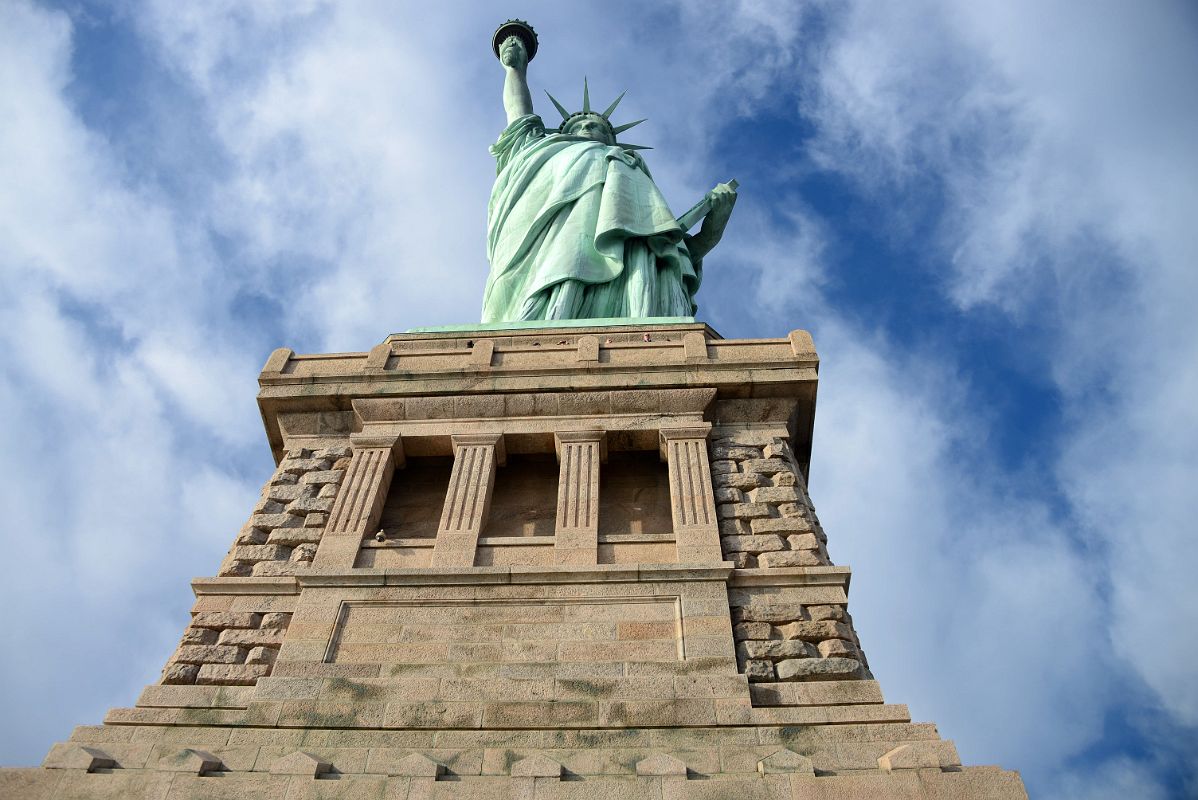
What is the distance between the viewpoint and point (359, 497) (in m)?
12.0

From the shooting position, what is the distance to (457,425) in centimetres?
1302

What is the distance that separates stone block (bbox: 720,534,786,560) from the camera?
36.4ft

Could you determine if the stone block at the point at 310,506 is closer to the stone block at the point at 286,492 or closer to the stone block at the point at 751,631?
the stone block at the point at 286,492

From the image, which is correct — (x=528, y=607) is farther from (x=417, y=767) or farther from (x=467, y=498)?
(x=417, y=767)

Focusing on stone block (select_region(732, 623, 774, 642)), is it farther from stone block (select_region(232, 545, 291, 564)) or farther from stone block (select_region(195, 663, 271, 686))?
stone block (select_region(232, 545, 291, 564))

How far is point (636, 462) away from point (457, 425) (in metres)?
2.20

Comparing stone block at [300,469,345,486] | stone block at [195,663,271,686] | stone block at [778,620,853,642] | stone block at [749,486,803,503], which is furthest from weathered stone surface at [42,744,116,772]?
stone block at [749,486,803,503]

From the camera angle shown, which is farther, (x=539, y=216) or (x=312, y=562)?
(x=539, y=216)

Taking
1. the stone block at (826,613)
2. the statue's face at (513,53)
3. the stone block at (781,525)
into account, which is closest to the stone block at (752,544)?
the stone block at (781,525)

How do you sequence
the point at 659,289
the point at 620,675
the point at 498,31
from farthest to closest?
the point at 498,31
the point at 659,289
the point at 620,675

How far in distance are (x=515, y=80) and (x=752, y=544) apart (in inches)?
1003

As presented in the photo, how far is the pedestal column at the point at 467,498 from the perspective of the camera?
435 inches

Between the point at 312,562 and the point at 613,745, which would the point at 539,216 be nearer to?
the point at 312,562

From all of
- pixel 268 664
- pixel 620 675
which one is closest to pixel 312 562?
pixel 268 664
